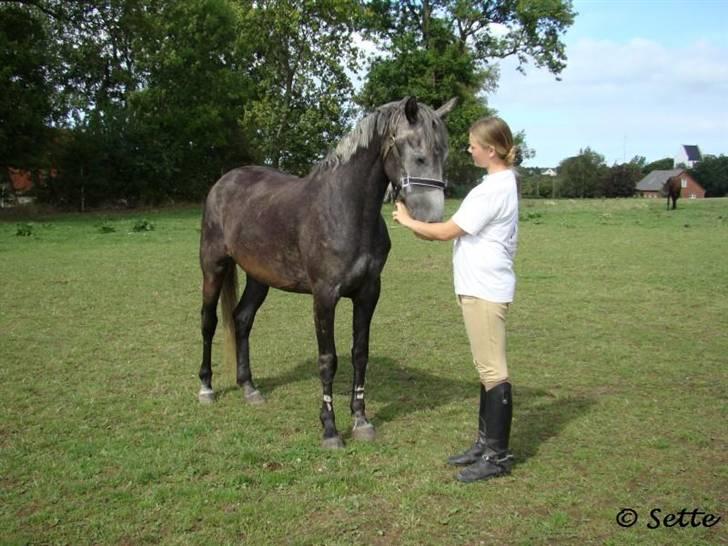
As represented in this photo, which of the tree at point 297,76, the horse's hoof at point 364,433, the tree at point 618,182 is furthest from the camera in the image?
the tree at point 618,182

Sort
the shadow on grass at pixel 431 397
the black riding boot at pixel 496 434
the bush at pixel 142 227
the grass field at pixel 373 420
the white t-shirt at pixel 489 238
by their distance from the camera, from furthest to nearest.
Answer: the bush at pixel 142 227
the shadow on grass at pixel 431 397
the black riding boot at pixel 496 434
the white t-shirt at pixel 489 238
the grass field at pixel 373 420

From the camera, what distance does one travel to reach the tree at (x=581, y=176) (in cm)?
7162

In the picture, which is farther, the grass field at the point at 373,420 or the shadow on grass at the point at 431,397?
the shadow on grass at the point at 431,397

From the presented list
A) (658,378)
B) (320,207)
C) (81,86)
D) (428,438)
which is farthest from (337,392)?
(81,86)

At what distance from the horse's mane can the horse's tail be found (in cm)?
187

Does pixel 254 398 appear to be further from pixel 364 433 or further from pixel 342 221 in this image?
pixel 342 221

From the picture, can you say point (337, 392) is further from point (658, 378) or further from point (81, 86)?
point (81, 86)

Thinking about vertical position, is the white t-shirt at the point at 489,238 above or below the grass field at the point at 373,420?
above

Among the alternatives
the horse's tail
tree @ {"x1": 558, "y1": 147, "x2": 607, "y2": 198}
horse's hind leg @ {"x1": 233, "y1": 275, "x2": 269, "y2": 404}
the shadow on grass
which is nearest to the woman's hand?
the shadow on grass

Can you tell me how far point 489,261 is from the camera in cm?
408

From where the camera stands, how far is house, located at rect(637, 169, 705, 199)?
82438 mm

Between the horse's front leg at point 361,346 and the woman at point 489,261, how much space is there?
0.94 metres

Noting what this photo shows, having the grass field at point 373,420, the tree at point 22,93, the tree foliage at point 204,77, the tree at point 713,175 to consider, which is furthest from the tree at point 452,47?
the tree at point 713,175

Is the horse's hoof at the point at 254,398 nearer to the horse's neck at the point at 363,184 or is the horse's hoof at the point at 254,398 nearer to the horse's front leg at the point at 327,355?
the horse's front leg at the point at 327,355
